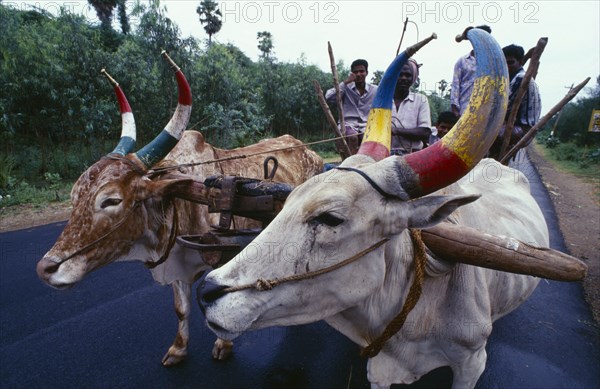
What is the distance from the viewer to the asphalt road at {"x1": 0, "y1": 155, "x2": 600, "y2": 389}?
9.38 ft

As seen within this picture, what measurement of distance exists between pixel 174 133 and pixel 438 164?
213 centimetres

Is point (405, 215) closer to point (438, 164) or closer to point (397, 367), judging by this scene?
point (438, 164)

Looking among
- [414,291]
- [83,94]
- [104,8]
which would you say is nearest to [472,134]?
[414,291]

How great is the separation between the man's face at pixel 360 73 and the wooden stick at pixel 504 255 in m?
3.49

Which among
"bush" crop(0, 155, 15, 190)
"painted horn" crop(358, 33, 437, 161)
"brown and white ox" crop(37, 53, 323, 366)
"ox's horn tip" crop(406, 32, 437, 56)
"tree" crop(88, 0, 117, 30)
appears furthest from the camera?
"tree" crop(88, 0, 117, 30)

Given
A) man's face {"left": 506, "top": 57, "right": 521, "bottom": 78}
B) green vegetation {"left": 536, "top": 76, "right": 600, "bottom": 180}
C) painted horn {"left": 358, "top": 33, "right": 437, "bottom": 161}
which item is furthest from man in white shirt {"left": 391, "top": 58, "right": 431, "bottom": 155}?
green vegetation {"left": 536, "top": 76, "right": 600, "bottom": 180}

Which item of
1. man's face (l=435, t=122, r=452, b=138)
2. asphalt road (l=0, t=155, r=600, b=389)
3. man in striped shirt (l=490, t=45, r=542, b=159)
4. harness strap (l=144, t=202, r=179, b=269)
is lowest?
asphalt road (l=0, t=155, r=600, b=389)

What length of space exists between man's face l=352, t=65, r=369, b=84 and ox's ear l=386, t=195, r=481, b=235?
140 inches

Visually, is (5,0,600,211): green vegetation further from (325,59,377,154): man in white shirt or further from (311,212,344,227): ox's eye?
(311,212,344,227): ox's eye

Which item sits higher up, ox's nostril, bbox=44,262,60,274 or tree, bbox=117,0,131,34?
tree, bbox=117,0,131,34

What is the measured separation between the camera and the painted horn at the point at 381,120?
1773mm

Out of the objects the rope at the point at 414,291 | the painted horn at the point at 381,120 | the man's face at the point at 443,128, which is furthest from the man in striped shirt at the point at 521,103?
the rope at the point at 414,291

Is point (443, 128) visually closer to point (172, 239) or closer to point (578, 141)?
point (172, 239)

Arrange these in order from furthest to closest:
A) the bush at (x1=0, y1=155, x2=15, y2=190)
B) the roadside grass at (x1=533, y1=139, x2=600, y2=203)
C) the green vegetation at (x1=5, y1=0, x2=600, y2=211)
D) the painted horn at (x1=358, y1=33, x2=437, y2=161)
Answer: the roadside grass at (x1=533, y1=139, x2=600, y2=203), the green vegetation at (x1=5, y1=0, x2=600, y2=211), the bush at (x1=0, y1=155, x2=15, y2=190), the painted horn at (x1=358, y1=33, x2=437, y2=161)
